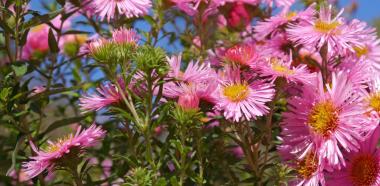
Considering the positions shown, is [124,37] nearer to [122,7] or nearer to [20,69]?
[122,7]

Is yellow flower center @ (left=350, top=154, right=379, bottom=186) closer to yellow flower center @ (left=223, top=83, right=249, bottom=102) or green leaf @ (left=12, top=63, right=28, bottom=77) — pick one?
yellow flower center @ (left=223, top=83, right=249, bottom=102)

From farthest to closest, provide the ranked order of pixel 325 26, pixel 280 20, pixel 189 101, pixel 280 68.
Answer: pixel 280 20 < pixel 325 26 < pixel 280 68 < pixel 189 101

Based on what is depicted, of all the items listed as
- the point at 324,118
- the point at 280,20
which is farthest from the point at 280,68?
the point at 280,20

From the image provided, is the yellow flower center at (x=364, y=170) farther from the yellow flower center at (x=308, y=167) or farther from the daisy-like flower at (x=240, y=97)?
the daisy-like flower at (x=240, y=97)

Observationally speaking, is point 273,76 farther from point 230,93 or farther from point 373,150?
point 373,150

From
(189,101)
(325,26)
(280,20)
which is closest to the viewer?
(189,101)

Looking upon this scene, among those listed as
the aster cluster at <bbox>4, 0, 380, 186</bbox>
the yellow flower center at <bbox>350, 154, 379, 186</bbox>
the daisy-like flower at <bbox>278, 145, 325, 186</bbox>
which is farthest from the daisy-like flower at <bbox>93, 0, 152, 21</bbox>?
the yellow flower center at <bbox>350, 154, 379, 186</bbox>
